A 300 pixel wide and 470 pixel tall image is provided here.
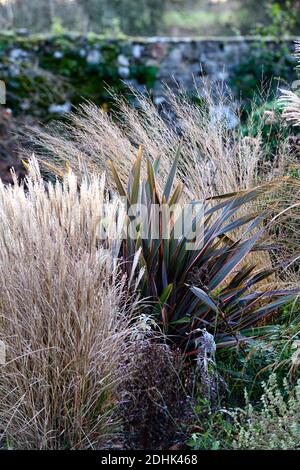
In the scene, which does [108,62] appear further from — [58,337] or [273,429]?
[273,429]

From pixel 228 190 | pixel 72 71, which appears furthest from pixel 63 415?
pixel 72 71

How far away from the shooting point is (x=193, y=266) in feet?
12.3

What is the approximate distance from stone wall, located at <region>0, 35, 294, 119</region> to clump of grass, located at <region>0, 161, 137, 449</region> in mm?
5260

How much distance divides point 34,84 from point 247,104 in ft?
7.90

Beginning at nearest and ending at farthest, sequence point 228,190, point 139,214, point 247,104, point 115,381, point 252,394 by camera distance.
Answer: point 115,381, point 252,394, point 139,214, point 228,190, point 247,104

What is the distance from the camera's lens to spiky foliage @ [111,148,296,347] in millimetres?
3637

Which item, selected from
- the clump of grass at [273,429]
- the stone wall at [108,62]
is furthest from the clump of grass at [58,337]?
the stone wall at [108,62]

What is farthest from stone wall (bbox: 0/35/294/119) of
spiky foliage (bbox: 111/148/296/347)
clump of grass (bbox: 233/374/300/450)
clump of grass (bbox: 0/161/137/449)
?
clump of grass (bbox: 233/374/300/450)

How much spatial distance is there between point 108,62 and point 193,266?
17.5 ft

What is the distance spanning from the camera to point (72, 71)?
27.8ft

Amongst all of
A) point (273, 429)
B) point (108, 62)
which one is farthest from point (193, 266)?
point (108, 62)

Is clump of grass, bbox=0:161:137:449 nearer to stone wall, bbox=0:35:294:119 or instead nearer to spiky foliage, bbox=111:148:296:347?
spiky foliage, bbox=111:148:296:347

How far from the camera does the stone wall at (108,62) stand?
26.8 ft

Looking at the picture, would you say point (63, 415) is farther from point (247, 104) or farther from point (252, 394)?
point (247, 104)
